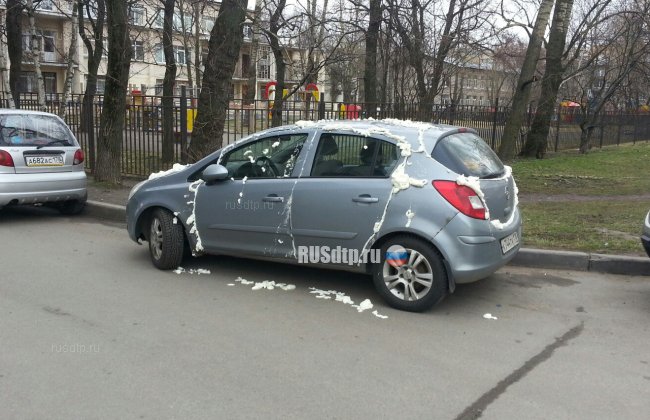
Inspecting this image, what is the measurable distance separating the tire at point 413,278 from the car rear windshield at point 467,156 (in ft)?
2.40

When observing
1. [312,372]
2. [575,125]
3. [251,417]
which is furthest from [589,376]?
[575,125]

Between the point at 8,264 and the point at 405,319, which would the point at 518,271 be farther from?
the point at 8,264

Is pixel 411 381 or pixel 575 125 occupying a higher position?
pixel 575 125

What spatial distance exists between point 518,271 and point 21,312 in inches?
193

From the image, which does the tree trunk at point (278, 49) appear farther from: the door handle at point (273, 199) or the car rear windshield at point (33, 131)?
the door handle at point (273, 199)

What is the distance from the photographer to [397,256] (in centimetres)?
500

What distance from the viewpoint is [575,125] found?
72.8 ft

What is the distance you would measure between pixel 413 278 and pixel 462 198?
80 centimetres

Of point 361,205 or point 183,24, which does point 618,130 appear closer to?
point 183,24

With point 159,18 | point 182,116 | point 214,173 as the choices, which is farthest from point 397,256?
point 159,18

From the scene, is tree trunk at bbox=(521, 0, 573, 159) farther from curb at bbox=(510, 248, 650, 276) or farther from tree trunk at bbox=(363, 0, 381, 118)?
curb at bbox=(510, 248, 650, 276)

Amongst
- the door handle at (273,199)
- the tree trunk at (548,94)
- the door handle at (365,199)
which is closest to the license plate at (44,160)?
the door handle at (273,199)
